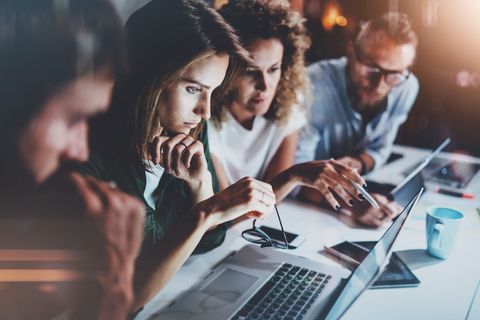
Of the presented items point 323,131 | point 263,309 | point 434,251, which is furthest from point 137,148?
point 323,131

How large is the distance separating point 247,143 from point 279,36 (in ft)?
1.26

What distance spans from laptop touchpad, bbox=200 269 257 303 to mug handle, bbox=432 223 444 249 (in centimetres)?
53

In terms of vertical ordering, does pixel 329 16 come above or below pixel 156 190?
above

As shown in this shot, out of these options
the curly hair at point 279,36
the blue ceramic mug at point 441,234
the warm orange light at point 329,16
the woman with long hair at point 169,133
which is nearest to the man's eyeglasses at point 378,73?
the warm orange light at point 329,16

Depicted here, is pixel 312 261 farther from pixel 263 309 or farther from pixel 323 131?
pixel 323 131

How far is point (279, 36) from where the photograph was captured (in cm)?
153

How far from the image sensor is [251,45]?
4.52 ft

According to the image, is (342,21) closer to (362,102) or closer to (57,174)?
(362,102)

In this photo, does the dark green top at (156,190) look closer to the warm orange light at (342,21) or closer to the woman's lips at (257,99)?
the woman's lips at (257,99)

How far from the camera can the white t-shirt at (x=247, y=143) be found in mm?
1527

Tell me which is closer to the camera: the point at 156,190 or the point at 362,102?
the point at 156,190

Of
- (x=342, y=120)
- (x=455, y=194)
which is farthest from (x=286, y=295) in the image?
(x=342, y=120)

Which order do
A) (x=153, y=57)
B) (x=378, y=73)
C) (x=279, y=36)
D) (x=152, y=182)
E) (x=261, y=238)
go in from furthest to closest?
1. (x=378, y=73)
2. (x=279, y=36)
3. (x=261, y=238)
4. (x=152, y=182)
5. (x=153, y=57)

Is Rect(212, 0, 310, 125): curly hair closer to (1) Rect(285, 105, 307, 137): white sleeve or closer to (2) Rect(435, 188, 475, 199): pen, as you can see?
(1) Rect(285, 105, 307, 137): white sleeve
